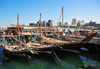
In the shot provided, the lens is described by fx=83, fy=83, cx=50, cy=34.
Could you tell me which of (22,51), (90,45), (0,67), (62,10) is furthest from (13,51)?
(90,45)

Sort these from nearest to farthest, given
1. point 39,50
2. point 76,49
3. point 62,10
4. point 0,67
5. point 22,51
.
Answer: point 0,67, point 22,51, point 39,50, point 76,49, point 62,10

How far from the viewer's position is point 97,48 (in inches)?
659

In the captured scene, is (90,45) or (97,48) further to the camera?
(90,45)

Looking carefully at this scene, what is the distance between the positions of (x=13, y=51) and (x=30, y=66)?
3.73m

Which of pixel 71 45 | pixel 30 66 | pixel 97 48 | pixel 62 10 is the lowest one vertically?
pixel 30 66

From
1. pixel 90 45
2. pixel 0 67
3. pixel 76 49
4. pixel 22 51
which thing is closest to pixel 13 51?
pixel 22 51

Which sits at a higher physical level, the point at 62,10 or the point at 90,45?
the point at 62,10

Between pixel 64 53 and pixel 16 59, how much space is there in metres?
8.95

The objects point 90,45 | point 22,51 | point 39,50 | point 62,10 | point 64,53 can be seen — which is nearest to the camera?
point 22,51

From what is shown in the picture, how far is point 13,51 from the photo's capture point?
13320mm

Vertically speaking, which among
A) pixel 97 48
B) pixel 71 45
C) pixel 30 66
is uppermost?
pixel 71 45

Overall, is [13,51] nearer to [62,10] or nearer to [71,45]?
[71,45]

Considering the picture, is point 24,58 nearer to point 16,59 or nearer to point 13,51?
point 16,59

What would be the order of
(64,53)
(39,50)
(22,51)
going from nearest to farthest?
1. (22,51)
2. (39,50)
3. (64,53)
